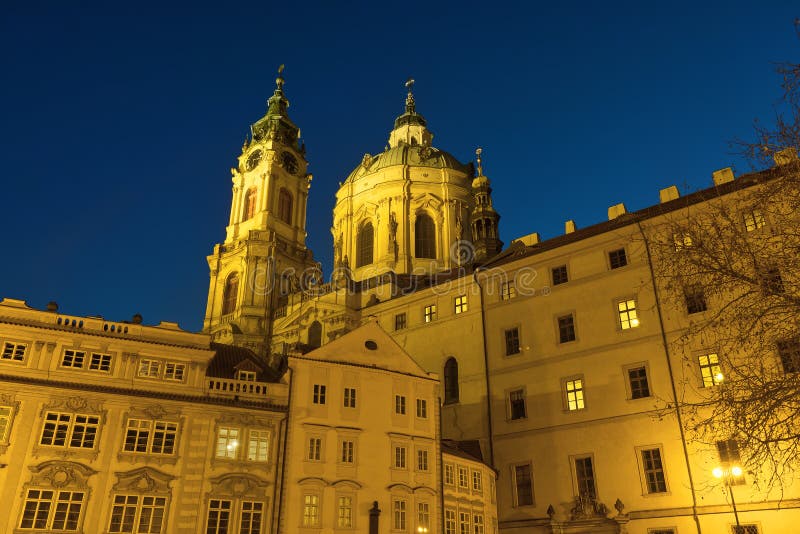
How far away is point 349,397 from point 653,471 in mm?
15829

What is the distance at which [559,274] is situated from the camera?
41312 millimetres

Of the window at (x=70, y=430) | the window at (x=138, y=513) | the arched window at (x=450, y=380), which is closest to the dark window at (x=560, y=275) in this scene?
the arched window at (x=450, y=380)

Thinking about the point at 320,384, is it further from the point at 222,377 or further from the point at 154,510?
the point at 154,510

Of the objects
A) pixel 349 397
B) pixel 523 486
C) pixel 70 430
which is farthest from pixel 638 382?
pixel 70 430

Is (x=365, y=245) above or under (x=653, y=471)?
above

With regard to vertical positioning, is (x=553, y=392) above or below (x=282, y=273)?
below

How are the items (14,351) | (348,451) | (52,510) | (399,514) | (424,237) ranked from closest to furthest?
(52,510)
(14,351)
(399,514)
(348,451)
(424,237)

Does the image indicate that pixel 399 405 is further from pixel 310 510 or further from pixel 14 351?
pixel 14 351

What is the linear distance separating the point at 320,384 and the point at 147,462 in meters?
8.66

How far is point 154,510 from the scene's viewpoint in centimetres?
2819

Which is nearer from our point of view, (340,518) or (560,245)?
(340,518)

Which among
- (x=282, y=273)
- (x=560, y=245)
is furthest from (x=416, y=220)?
(x=560, y=245)

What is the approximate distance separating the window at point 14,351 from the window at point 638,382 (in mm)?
29856

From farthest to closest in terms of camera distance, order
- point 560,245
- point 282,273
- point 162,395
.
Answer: point 282,273 < point 560,245 < point 162,395
